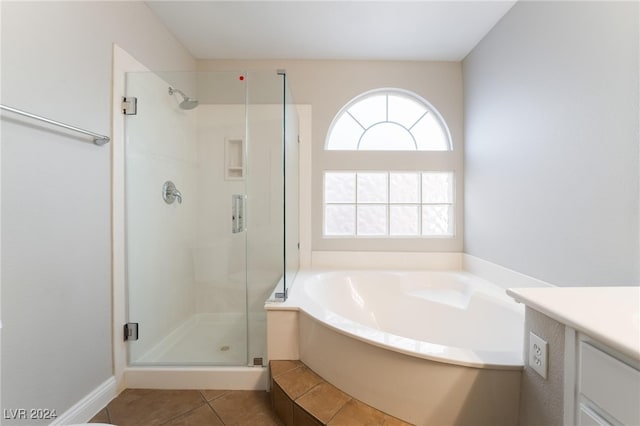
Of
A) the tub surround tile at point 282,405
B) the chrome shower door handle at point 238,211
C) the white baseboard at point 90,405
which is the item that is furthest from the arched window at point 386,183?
the white baseboard at point 90,405

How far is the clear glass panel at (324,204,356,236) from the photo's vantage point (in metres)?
2.49

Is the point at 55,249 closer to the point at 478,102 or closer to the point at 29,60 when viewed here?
the point at 29,60

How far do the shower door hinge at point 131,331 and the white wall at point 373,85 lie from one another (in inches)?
61.2

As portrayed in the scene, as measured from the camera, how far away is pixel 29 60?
1.07m

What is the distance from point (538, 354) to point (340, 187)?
1840 mm

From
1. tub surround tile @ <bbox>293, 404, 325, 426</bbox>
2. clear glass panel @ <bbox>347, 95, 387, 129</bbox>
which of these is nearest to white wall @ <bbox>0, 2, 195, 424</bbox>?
tub surround tile @ <bbox>293, 404, 325, 426</bbox>

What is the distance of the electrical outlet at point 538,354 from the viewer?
2.73ft

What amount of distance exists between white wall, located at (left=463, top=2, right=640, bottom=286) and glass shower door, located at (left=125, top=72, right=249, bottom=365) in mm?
1831

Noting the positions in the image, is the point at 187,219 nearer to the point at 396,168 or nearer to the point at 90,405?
the point at 90,405

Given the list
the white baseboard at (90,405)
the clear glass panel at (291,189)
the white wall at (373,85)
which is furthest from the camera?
the white wall at (373,85)

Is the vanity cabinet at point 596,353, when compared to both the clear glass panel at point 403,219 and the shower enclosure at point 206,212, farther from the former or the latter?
the clear glass panel at point 403,219

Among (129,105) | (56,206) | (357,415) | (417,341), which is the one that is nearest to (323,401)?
(357,415)

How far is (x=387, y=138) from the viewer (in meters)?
2.49

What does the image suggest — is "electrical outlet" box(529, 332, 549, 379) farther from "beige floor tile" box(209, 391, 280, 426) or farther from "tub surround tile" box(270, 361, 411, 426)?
"beige floor tile" box(209, 391, 280, 426)
